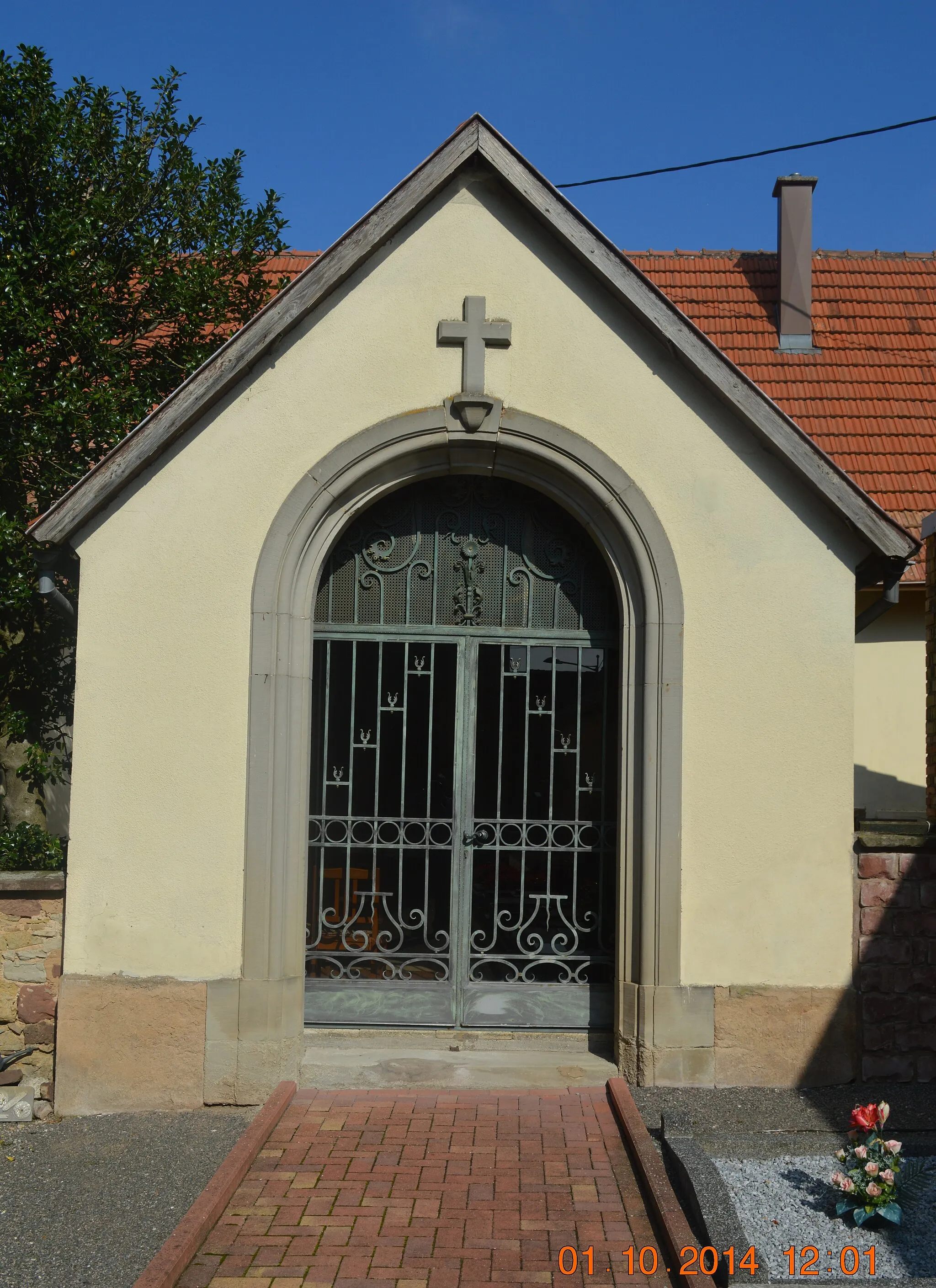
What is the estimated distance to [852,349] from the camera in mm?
10789

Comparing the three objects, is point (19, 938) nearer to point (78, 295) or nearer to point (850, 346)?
point (78, 295)

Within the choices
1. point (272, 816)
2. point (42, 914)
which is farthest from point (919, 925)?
point (42, 914)

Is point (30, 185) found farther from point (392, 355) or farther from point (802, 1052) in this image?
point (802, 1052)

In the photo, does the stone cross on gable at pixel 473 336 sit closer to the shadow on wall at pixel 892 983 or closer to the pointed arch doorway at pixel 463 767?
the pointed arch doorway at pixel 463 767

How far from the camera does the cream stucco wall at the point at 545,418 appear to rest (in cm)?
601

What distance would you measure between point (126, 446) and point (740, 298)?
761 cm

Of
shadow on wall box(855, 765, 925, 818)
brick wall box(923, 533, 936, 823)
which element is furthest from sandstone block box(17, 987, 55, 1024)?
shadow on wall box(855, 765, 925, 818)

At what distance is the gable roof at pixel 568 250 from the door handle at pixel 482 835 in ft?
8.68

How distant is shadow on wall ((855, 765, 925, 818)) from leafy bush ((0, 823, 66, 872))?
6.31 metres

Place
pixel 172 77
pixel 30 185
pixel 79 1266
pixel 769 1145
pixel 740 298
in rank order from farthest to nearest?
pixel 740 298 → pixel 172 77 → pixel 30 185 → pixel 769 1145 → pixel 79 1266

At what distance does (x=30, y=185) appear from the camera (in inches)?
307

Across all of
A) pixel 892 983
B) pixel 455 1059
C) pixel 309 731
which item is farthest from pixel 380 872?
pixel 892 983

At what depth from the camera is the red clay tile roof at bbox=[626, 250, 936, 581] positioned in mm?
9680
